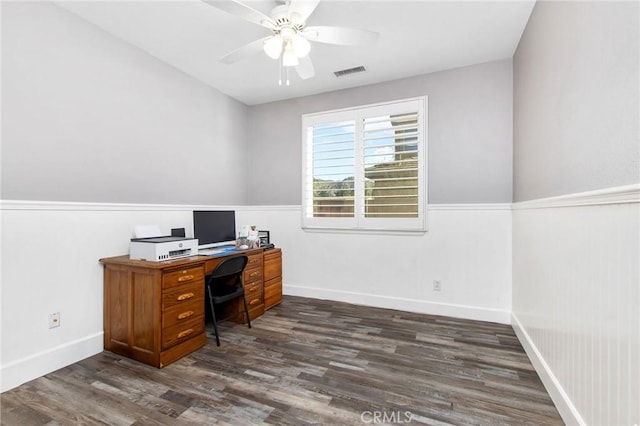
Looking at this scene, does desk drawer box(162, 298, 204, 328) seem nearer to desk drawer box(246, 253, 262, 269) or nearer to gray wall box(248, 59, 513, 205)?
desk drawer box(246, 253, 262, 269)

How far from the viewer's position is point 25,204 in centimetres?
204

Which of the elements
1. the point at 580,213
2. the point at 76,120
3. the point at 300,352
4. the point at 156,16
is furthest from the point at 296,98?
the point at 580,213

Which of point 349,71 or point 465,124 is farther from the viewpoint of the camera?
point 349,71

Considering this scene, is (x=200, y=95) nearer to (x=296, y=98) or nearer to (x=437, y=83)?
(x=296, y=98)

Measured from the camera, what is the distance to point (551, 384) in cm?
181

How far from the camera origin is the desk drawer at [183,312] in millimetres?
2250

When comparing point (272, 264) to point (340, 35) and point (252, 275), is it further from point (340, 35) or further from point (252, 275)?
point (340, 35)

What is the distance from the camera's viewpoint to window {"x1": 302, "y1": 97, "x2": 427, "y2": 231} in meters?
3.39

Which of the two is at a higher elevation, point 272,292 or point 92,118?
point 92,118

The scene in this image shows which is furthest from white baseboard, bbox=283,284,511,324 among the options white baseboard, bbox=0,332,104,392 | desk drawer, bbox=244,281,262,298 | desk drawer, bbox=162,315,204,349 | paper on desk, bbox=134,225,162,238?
white baseboard, bbox=0,332,104,392

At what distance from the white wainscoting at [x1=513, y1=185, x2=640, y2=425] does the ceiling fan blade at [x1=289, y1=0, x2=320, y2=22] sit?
1.86m

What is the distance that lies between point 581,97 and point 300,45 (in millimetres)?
1716

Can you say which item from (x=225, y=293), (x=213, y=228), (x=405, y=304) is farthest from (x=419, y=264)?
(x=213, y=228)

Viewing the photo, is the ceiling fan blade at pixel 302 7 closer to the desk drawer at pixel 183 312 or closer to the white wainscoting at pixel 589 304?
the white wainscoting at pixel 589 304
